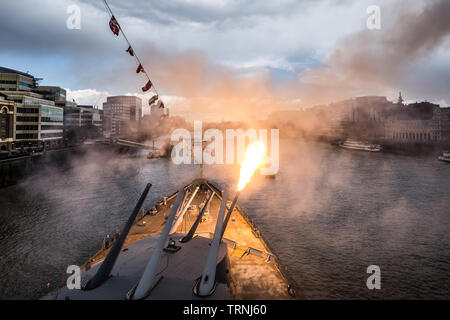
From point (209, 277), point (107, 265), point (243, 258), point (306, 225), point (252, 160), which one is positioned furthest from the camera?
point (306, 225)

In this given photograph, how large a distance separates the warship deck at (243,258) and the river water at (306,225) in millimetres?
5135

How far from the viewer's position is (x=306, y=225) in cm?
3672

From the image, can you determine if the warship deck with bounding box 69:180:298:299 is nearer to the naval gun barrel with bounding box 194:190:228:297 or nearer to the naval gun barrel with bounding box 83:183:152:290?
the naval gun barrel with bounding box 194:190:228:297

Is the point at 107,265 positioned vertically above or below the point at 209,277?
above

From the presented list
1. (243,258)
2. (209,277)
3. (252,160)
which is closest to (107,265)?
(209,277)

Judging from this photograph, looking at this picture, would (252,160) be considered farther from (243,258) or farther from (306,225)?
(306,225)

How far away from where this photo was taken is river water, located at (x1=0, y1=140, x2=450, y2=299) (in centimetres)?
2422

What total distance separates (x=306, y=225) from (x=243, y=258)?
19.0 m

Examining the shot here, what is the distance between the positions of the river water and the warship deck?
5.13 m

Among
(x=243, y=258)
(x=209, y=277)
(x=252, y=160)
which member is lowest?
(x=243, y=258)

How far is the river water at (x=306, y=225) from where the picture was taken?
2422 centimetres

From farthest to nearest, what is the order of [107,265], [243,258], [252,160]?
1. [252,160]
2. [243,258]
3. [107,265]

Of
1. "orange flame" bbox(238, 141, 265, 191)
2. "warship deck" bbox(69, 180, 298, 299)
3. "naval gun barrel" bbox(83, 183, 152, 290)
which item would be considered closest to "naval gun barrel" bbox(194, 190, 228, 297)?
"warship deck" bbox(69, 180, 298, 299)
